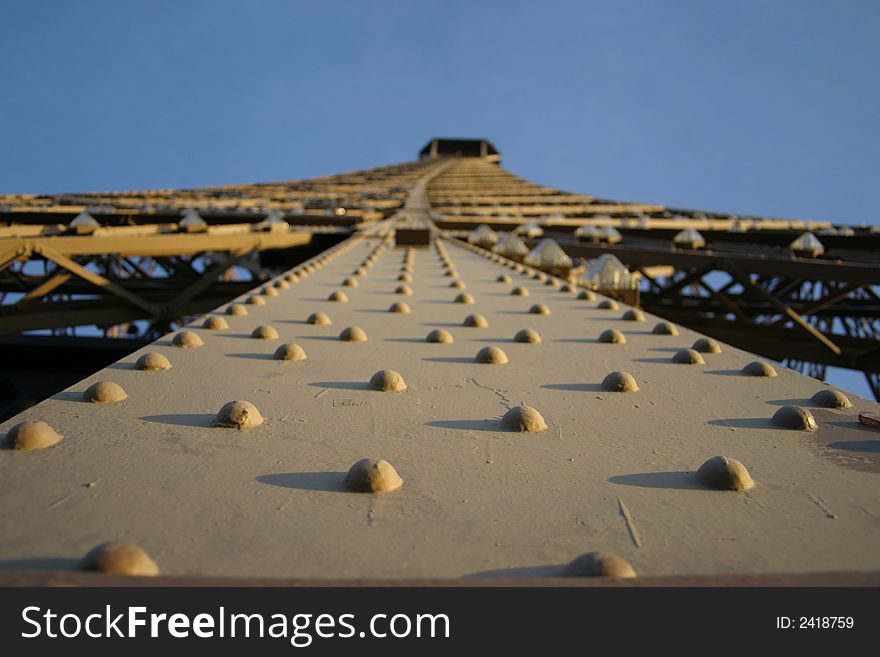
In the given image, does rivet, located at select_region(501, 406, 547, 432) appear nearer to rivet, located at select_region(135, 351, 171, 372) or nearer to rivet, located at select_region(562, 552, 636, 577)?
rivet, located at select_region(562, 552, 636, 577)

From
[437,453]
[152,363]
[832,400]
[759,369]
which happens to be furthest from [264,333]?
[832,400]

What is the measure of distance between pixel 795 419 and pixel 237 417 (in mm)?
2076

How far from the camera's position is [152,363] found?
3.49 meters

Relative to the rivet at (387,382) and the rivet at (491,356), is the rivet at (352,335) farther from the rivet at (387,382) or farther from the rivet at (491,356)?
the rivet at (387,382)

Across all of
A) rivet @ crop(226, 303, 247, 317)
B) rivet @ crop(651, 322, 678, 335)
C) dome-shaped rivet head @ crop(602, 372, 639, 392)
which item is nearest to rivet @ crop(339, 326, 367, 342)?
rivet @ crop(226, 303, 247, 317)

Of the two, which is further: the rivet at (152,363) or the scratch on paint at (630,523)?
the rivet at (152,363)

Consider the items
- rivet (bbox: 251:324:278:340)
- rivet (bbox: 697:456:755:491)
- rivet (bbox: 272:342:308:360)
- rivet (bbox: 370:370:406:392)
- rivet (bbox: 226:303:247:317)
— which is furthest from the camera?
rivet (bbox: 226:303:247:317)

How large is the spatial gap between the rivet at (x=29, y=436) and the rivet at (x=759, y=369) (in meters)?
3.09

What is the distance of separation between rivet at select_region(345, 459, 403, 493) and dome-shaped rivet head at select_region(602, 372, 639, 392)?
1524 millimetres

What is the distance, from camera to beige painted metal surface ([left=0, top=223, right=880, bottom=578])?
6.04ft

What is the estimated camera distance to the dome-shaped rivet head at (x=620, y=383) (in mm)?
3404

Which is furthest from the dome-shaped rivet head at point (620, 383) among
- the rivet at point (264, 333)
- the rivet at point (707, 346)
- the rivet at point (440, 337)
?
the rivet at point (264, 333)

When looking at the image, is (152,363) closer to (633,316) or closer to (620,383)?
(620,383)

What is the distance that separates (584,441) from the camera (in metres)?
2.72
